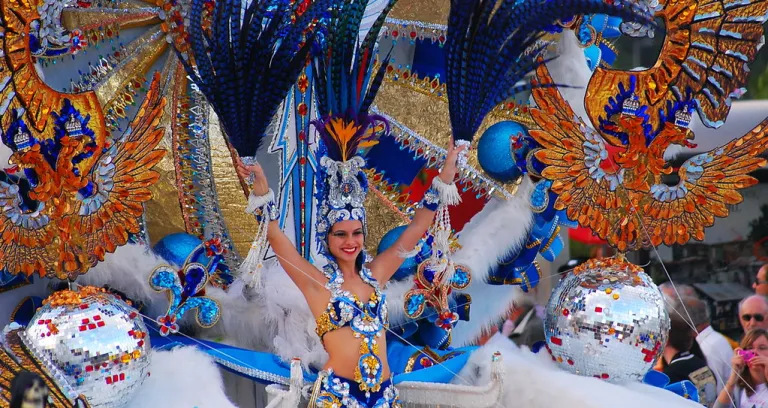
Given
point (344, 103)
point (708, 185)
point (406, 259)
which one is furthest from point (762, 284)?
point (344, 103)

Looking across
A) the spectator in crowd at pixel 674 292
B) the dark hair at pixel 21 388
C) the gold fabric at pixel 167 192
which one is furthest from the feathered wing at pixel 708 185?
the dark hair at pixel 21 388

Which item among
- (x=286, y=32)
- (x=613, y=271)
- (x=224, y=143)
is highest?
(x=286, y=32)

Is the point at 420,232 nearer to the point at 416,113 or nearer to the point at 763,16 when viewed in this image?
the point at 416,113

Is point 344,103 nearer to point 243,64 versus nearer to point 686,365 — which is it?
point 243,64

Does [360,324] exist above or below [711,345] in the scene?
above

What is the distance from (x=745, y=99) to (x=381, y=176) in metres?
A: 1.90

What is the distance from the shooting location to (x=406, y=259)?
3252mm

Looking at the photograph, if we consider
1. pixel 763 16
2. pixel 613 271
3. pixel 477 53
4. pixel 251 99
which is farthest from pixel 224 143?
pixel 763 16

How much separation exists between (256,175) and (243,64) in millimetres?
321

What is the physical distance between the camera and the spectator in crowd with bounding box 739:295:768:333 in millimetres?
3467

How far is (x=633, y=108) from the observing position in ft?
9.89

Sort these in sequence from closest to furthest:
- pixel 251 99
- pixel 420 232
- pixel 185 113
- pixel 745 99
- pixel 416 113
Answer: pixel 251 99 < pixel 420 232 < pixel 185 113 < pixel 416 113 < pixel 745 99

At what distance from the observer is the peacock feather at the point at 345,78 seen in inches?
105

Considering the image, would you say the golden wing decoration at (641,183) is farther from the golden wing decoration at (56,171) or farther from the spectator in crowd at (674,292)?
the golden wing decoration at (56,171)
